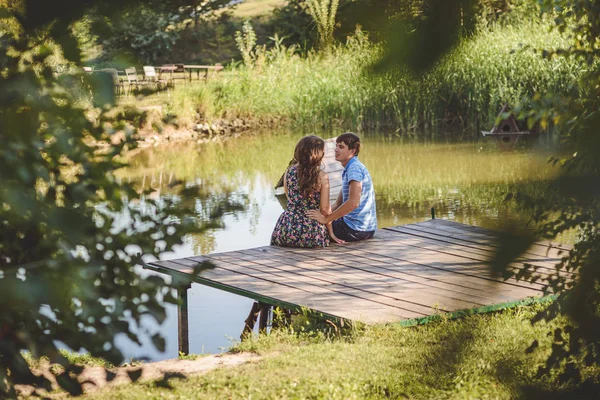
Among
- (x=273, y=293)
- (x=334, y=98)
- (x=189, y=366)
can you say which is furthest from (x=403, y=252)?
(x=334, y=98)

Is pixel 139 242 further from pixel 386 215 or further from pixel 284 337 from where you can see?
pixel 386 215

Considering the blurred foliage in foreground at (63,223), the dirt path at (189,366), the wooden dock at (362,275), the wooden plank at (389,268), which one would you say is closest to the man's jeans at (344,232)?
the wooden dock at (362,275)

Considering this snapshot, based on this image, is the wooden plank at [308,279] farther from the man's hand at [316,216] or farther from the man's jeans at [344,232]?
the man's jeans at [344,232]

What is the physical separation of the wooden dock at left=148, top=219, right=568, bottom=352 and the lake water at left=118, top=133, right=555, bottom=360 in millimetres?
402

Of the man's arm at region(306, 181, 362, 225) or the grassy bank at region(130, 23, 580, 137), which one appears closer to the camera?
the man's arm at region(306, 181, 362, 225)

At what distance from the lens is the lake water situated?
6709 millimetres

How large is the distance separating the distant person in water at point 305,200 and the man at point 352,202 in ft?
0.24

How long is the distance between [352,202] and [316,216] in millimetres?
261

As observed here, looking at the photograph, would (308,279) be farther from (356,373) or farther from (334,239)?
(356,373)

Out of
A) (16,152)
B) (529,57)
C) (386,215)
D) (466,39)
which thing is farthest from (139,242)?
(529,57)

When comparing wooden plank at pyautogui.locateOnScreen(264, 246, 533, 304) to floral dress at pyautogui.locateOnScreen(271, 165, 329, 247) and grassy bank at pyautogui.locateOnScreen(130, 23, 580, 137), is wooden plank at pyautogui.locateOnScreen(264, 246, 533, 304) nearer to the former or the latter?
floral dress at pyautogui.locateOnScreen(271, 165, 329, 247)

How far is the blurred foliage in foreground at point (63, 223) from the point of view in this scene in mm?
1361

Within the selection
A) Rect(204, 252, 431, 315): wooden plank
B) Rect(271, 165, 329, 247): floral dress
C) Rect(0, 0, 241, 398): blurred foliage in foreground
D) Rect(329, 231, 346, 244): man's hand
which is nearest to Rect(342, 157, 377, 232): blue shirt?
Rect(329, 231, 346, 244): man's hand

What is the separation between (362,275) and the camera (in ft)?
18.3
